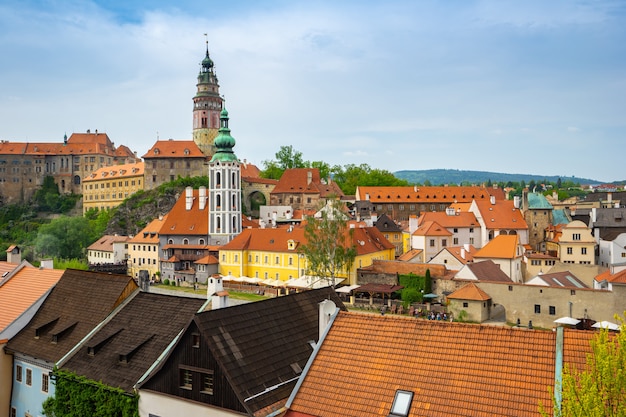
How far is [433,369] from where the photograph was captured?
13641mm

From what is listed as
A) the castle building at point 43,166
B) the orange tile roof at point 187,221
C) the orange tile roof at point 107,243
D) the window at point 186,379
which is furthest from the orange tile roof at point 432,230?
the castle building at point 43,166

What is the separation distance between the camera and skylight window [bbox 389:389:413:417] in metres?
13.0

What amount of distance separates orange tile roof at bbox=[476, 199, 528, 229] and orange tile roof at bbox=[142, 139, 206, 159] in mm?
57317

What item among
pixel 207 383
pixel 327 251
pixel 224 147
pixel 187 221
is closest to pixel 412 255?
pixel 327 251

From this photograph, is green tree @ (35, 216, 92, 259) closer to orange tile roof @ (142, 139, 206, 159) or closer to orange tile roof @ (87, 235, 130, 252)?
orange tile roof @ (87, 235, 130, 252)

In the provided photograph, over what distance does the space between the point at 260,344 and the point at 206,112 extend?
102 meters

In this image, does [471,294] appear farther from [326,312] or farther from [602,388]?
[602,388]

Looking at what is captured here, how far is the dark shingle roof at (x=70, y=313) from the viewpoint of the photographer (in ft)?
69.4

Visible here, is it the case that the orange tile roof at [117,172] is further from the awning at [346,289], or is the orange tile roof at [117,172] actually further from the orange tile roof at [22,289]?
the orange tile roof at [22,289]

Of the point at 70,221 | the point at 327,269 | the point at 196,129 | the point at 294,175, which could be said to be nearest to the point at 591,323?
the point at 327,269

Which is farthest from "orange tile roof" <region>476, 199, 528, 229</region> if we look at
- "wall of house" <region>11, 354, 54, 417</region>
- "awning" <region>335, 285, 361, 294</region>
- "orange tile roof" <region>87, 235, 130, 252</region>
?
"wall of house" <region>11, 354, 54, 417</region>

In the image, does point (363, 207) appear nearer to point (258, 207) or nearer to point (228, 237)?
point (258, 207)

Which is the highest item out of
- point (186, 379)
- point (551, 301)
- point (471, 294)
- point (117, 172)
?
point (117, 172)

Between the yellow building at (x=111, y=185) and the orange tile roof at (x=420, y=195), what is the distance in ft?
152
